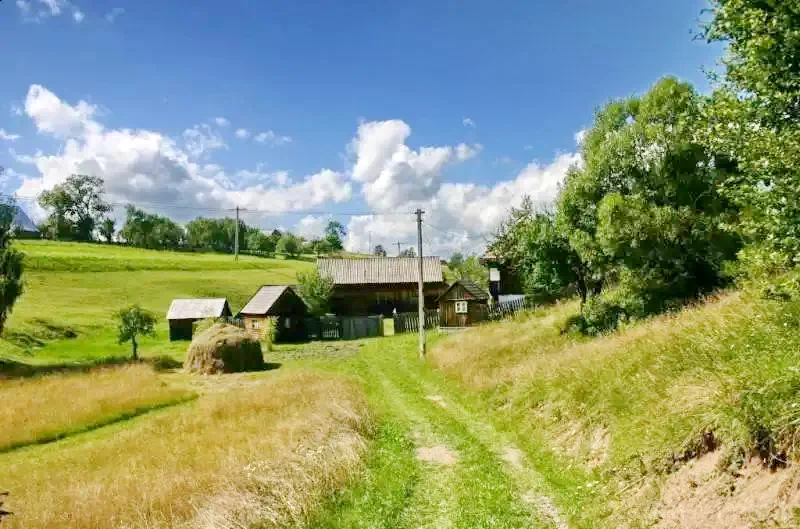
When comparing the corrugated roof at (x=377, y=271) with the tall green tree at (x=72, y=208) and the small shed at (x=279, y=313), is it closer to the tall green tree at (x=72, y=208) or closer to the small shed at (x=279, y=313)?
the small shed at (x=279, y=313)

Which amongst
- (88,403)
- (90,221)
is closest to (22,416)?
(88,403)

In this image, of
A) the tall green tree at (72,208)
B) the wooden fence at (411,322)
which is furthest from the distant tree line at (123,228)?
the wooden fence at (411,322)

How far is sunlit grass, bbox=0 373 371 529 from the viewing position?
891cm

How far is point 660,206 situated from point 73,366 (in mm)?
35792

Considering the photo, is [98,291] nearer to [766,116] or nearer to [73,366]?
[73,366]

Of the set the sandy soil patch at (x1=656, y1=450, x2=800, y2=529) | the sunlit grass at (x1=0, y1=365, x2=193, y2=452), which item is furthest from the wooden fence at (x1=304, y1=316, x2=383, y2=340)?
the sandy soil patch at (x1=656, y1=450, x2=800, y2=529)

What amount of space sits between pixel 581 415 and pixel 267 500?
7.59 metres

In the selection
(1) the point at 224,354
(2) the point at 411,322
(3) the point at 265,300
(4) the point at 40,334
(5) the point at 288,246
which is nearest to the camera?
(1) the point at 224,354

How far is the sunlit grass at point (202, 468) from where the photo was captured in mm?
8906

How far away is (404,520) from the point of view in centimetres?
926

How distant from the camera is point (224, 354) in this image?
108 ft

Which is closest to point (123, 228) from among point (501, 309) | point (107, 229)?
point (107, 229)

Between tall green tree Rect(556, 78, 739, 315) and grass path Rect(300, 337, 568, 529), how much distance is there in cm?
894

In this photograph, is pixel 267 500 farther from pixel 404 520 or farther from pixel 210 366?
pixel 210 366
